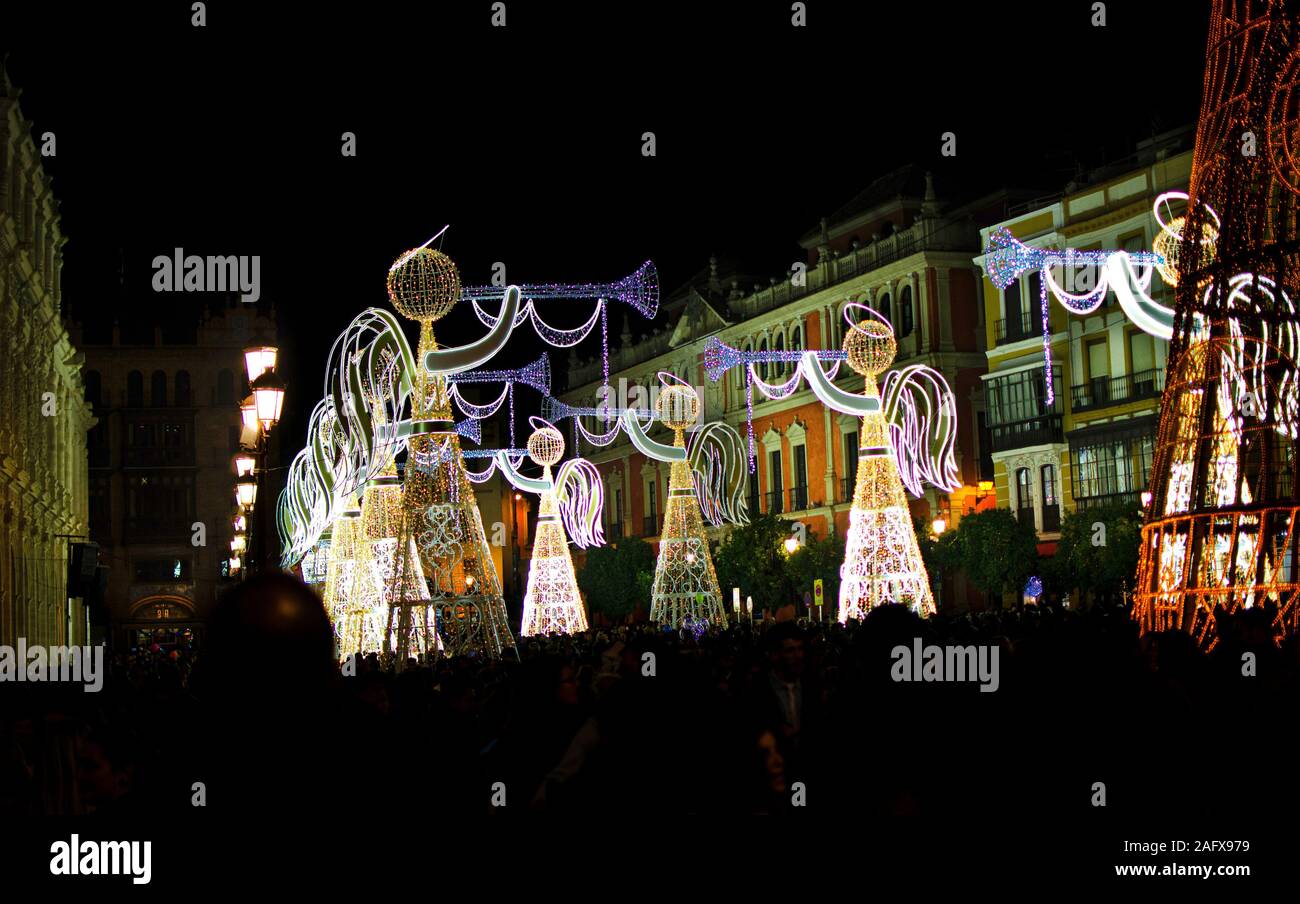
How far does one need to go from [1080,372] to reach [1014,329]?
3.72 m

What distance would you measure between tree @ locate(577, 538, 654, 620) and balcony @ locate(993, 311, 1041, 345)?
64.9ft

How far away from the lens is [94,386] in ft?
251

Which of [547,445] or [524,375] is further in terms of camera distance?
[547,445]

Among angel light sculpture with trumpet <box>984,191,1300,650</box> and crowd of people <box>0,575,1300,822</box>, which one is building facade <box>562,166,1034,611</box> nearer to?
angel light sculpture with trumpet <box>984,191,1300,650</box>

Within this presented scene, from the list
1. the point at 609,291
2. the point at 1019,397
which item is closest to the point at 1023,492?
the point at 1019,397

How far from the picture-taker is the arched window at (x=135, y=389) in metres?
76.6

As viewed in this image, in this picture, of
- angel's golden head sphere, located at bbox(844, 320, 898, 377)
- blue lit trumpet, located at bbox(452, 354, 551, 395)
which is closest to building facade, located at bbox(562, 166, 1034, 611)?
blue lit trumpet, located at bbox(452, 354, 551, 395)

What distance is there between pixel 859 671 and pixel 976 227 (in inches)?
1858

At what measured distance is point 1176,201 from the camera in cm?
3847

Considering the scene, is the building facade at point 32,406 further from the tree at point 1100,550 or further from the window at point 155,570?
the window at point 155,570

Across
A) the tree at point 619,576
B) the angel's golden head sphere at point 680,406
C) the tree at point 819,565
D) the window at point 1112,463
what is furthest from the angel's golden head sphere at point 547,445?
the tree at point 619,576

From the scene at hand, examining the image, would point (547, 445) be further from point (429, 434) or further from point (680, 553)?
point (429, 434)
